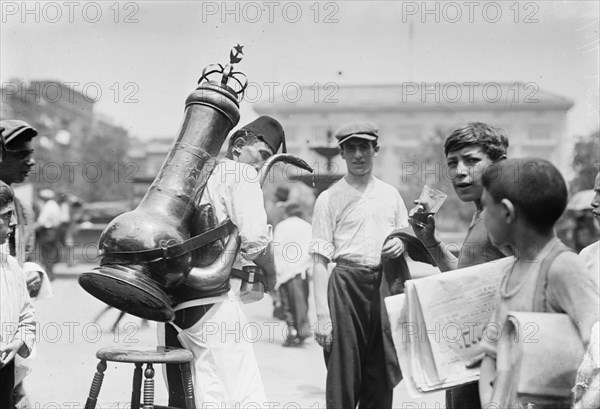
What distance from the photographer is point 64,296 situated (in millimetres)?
12945

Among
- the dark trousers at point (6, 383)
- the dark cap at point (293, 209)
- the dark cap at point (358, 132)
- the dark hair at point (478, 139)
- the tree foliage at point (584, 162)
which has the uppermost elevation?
the tree foliage at point (584, 162)

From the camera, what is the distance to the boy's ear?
2.30 metres

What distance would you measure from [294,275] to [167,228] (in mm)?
5684

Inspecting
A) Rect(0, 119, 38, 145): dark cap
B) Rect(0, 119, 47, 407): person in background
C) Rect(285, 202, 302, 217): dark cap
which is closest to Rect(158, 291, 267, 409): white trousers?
Rect(0, 119, 47, 407): person in background

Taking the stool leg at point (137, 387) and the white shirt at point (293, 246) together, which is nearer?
the stool leg at point (137, 387)

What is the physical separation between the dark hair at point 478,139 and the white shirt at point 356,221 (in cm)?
127

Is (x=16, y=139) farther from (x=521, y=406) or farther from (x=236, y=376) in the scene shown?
(x=521, y=406)

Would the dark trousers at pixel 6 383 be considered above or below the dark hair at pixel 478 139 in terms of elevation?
below

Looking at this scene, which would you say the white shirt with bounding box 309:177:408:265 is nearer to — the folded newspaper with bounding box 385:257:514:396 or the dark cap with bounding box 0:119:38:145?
the dark cap with bounding box 0:119:38:145

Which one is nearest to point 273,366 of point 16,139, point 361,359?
point 361,359

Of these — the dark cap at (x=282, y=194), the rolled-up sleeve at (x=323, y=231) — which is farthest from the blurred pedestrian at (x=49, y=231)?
the rolled-up sleeve at (x=323, y=231)

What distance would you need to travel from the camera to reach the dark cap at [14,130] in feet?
15.1

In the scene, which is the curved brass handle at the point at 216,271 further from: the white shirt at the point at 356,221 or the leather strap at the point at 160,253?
the white shirt at the point at 356,221

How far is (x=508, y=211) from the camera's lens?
2.31m
